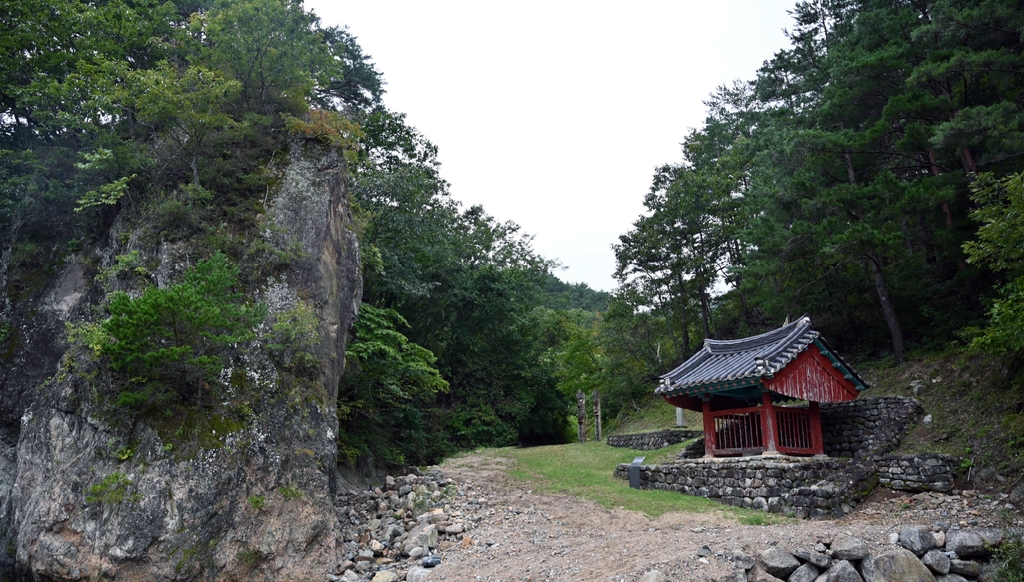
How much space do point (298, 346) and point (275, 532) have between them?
3.62m

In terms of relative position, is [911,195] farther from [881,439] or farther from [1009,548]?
[1009,548]

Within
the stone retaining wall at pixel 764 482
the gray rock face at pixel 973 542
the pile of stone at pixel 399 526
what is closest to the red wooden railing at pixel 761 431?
the stone retaining wall at pixel 764 482

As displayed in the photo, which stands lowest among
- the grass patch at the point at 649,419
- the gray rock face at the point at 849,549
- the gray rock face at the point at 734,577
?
the gray rock face at the point at 734,577

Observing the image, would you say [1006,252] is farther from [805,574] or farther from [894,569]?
[805,574]

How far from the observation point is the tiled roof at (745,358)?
13.5 m

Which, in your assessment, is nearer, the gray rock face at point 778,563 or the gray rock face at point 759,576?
the gray rock face at point 759,576

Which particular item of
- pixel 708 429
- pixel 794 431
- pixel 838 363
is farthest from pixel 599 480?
pixel 838 363

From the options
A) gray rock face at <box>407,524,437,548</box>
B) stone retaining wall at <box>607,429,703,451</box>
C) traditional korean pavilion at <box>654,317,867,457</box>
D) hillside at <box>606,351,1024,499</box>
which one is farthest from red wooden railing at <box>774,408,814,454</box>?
gray rock face at <box>407,524,437,548</box>

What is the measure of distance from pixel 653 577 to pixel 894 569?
3519 millimetres

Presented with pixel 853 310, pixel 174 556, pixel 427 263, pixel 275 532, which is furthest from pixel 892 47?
pixel 174 556

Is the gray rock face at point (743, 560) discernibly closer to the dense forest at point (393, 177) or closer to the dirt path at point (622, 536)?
the dirt path at point (622, 536)

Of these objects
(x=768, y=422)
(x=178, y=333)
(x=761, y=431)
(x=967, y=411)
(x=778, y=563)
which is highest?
(x=178, y=333)

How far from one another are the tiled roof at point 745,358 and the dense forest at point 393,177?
3018 millimetres

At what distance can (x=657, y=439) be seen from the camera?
21.2m
